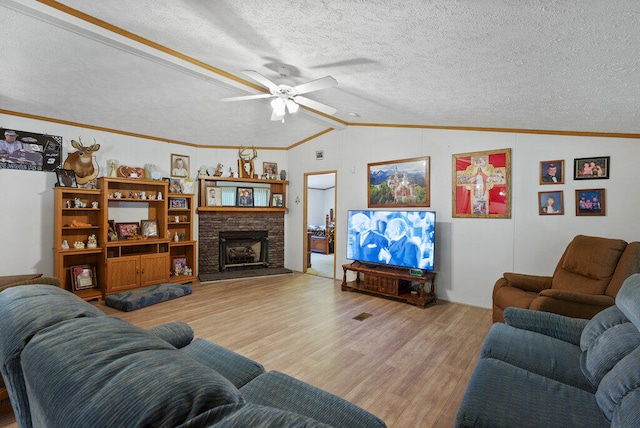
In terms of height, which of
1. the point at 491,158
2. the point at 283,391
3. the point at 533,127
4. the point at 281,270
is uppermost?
the point at 533,127

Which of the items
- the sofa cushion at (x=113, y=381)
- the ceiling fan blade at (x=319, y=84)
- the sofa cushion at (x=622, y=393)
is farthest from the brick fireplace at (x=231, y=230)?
the sofa cushion at (x=622, y=393)

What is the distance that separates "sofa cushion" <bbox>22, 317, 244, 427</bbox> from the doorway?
5.21 meters

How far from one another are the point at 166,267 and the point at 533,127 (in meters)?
5.76

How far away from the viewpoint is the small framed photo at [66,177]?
433cm

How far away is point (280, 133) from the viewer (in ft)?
19.4

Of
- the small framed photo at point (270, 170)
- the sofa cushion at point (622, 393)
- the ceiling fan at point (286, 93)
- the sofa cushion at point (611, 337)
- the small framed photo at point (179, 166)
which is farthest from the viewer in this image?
the small framed photo at point (270, 170)

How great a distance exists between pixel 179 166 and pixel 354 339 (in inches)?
183

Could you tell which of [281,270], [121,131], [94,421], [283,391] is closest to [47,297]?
[94,421]

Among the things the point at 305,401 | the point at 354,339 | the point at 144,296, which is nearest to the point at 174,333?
the point at 305,401

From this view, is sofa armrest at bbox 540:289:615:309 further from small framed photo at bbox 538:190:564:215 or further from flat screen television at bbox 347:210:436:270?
flat screen television at bbox 347:210:436:270

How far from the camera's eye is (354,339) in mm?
3176

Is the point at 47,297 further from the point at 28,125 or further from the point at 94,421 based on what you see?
the point at 28,125

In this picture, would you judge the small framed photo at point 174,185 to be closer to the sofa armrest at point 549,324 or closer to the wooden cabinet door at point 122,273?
the wooden cabinet door at point 122,273

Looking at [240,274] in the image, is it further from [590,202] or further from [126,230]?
[590,202]
